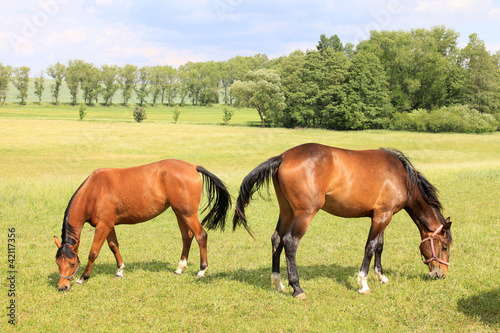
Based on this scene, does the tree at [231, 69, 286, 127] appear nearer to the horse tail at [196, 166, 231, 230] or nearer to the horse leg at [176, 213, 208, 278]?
the horse tail at [196, 166, 231, 230]

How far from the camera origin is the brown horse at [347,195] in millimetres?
6289

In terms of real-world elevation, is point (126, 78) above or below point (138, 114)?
above

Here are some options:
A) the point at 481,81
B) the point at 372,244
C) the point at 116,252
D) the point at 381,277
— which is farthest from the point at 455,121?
the point at 116,252

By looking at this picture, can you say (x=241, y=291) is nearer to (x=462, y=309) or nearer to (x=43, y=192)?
(x=462, y=309)

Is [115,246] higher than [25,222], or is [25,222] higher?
[115,246]

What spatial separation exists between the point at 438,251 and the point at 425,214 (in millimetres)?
681

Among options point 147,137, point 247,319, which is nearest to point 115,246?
point 247,319

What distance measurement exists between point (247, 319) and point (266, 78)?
6768 centimetres

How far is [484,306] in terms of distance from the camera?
5.79 metres

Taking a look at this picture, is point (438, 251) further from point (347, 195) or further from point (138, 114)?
point (138, 114)

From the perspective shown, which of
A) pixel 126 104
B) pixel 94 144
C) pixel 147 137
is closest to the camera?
pixel 94 144

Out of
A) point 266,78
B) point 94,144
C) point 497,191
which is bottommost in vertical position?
point 94,144

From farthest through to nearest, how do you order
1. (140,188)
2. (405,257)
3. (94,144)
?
(94,144)
(405,257)
(140,188)

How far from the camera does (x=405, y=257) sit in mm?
8297
